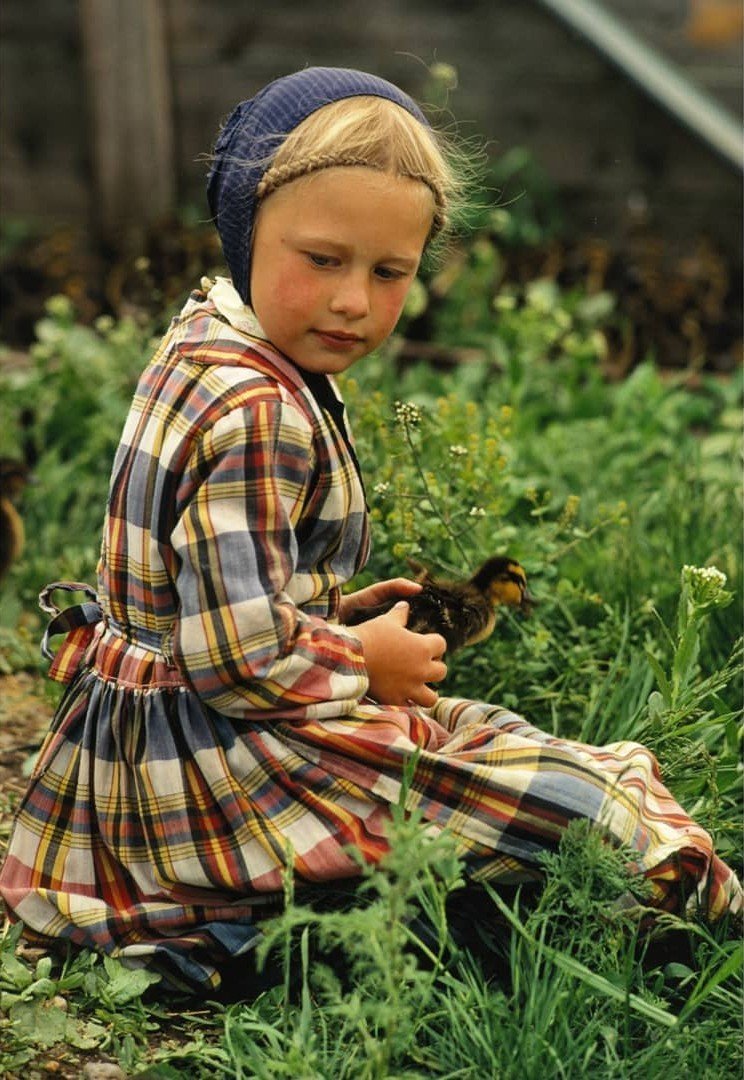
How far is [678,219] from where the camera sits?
6980mm

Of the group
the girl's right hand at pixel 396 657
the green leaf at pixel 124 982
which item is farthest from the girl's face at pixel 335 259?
the green leaf at pixel 124 982

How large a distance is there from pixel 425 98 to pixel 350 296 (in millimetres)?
4687

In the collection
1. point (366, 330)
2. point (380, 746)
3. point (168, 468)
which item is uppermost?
point (366, 330)

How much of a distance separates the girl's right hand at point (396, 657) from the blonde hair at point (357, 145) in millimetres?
707

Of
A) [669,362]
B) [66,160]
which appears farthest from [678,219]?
[66,160]

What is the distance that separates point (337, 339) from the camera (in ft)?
8.14

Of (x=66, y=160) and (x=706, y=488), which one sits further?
(x=66, y=160)

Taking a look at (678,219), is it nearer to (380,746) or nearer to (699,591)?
(699,591)

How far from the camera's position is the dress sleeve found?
2.34 meters

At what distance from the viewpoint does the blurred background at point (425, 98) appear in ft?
22.5

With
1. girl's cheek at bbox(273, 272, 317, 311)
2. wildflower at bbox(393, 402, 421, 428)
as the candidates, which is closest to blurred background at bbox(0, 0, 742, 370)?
wildflower at bbox(393, 402, 421, 428)

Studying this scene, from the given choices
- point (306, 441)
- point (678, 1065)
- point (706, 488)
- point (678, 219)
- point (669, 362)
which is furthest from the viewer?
point (678, 219)

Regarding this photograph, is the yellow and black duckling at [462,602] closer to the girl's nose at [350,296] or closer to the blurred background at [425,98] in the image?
the girl's nose at [350,296]

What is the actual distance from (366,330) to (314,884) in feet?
2.95
